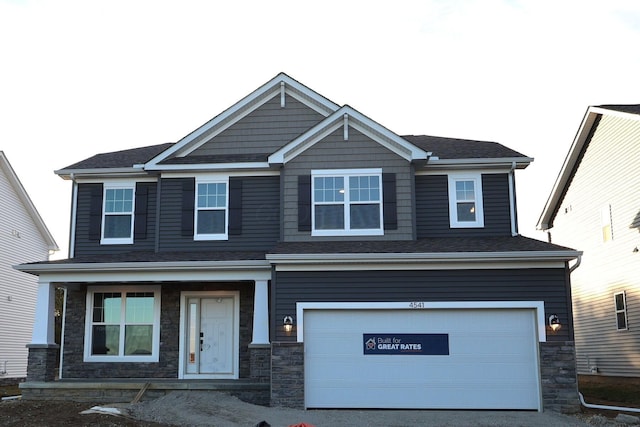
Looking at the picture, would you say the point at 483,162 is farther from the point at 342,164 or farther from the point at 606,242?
the point at 606,242

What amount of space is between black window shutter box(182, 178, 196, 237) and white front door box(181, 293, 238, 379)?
1673 millimetres

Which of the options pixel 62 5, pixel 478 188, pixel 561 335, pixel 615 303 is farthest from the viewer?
pixel 615 303

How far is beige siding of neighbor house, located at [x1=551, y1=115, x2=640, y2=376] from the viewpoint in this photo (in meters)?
20.5

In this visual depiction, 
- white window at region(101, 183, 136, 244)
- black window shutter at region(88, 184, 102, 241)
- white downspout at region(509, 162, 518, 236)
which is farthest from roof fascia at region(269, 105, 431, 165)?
black window shutter at region(88, 184, 102, 241)

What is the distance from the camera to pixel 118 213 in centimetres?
1878

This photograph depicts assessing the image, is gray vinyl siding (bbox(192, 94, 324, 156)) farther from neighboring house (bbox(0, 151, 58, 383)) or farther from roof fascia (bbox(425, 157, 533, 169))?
neighboring house (bbox(0, 151, 58, 383))

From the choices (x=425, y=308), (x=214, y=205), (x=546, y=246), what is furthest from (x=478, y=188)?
(x=214, y=205)

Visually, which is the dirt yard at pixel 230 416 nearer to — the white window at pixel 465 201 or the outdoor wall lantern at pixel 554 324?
the outdoor wall lantern at pixel 554 324

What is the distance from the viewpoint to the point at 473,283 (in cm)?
1540

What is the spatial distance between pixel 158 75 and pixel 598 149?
13627 millimetres

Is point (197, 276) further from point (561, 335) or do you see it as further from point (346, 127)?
point (561, 335)

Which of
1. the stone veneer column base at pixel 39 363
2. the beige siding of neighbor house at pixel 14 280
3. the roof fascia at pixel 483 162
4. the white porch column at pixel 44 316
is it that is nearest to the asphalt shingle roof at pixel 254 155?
the roof fascia at pixel 483 162

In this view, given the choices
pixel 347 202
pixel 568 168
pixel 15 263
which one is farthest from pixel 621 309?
pixel 15 263

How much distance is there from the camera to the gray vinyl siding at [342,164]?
56.1 ft
